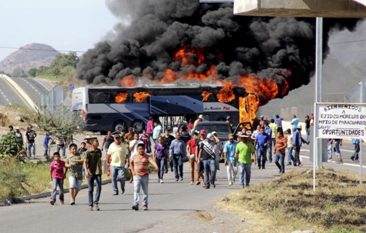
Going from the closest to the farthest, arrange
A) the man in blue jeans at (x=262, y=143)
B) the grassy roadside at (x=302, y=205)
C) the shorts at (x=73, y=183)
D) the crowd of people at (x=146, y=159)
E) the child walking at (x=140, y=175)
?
the grassy roadside at (x=302, y=205), the child walking at (x=140, y=175), the crowd of people at (x=146, y=159), the shorts at (x=73, y=183), the man in blue jeans at (x=262, y=143)

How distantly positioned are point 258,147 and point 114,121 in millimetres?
20116

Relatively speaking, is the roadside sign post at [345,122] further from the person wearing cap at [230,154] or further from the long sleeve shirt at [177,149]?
the long sleeve shirt at [177,149]

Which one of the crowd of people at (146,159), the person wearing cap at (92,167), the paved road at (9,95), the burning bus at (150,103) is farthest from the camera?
the paved road at (9,95)

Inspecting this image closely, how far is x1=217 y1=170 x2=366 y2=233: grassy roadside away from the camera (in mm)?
12000

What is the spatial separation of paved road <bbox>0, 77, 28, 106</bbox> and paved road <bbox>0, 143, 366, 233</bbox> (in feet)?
200

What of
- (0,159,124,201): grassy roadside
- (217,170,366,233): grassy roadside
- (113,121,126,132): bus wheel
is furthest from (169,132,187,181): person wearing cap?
(113,121,126,132): bus wheel

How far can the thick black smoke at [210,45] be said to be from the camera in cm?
4612

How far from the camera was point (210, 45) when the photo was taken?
152 feet

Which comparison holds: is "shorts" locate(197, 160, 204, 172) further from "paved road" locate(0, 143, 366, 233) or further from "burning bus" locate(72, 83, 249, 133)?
"burning bus" locate(72, 83, 249, 133)

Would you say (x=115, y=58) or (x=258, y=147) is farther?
(x=115, y=58)

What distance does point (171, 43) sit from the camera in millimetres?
47031

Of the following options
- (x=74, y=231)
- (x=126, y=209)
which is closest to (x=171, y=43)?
(x=126, y=209)

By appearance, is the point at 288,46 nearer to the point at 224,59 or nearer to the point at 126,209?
the point at 224,59

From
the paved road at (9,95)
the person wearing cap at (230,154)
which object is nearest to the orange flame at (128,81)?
the person wearing cap at (230,154)
